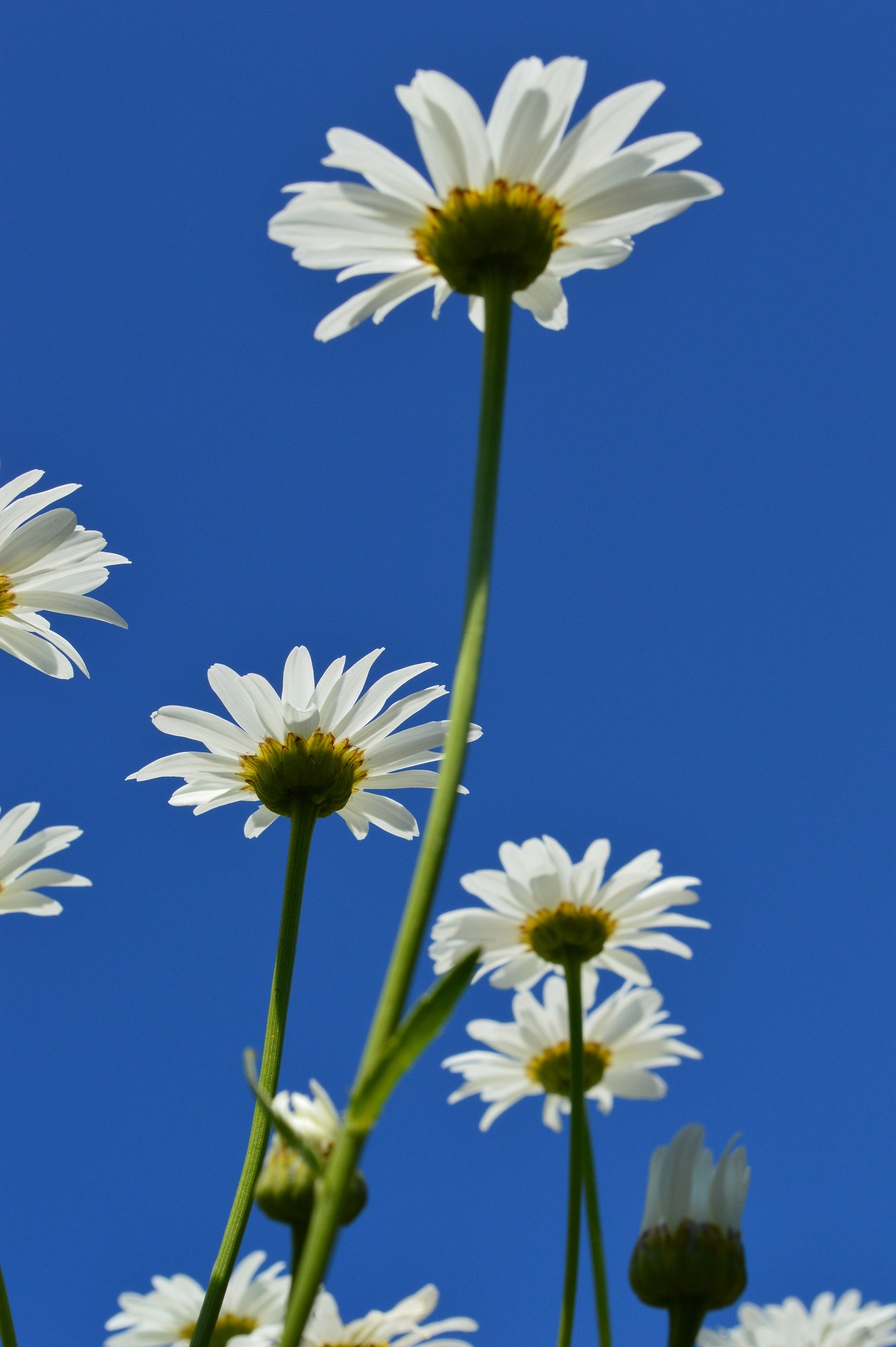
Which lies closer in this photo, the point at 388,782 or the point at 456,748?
the point at 456,748

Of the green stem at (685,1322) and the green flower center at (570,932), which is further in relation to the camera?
the green flower center at (570,932)

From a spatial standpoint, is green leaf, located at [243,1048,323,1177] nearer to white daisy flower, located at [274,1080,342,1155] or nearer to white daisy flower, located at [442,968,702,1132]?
white daisy flower, located at [274,1080,342,1155]

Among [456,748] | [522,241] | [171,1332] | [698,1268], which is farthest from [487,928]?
[456,748]

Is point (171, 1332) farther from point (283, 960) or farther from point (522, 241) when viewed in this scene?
point (522, 241)

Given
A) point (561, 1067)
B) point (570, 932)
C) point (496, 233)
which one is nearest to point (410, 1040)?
point (496, 233)

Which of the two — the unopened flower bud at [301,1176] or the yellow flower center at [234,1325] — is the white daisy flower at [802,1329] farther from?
the yellow flower center at [234,1325]

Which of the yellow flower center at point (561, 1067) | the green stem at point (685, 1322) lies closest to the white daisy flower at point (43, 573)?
the green stem at point (685, 1322)
